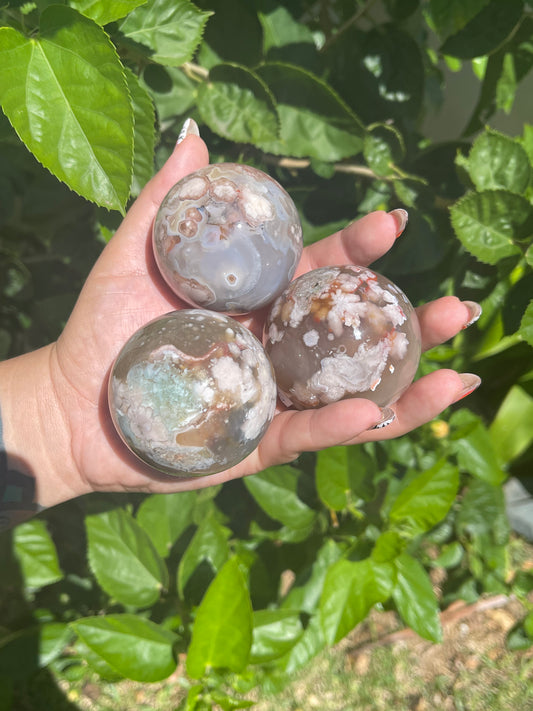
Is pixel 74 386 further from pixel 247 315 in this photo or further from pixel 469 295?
pixel 469 295

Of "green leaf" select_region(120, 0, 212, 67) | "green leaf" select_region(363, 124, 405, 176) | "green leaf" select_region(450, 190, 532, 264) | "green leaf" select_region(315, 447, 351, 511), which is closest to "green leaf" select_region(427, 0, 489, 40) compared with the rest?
"green leaf" select_region(363, 124, 405, 176)

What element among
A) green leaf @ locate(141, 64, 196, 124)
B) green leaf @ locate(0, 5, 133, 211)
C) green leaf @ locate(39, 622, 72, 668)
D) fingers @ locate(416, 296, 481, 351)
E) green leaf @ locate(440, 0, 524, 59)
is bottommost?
green leaf @ locate(39, 622, 72, 668)

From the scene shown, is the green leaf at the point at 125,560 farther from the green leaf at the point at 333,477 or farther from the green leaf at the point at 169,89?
the green leaf at the point at 169,89

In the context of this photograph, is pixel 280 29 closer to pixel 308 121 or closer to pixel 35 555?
pixel 308 121

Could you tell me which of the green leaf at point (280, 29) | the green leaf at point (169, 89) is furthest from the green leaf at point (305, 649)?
the green leaf at point (280, 29)

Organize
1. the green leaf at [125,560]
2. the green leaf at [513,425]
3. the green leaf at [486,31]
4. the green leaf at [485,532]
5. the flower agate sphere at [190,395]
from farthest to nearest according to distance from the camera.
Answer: the green leaf at [513,425] < the green leaf at [485,532] < the green leaf at [125,560] < the green leaf at [486,31] < the flower agate sphere at [190,395]

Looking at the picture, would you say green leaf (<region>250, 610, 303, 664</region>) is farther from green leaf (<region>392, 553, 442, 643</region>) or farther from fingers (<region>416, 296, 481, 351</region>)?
fingers (<region>416, 296, 481, 351</region>)
